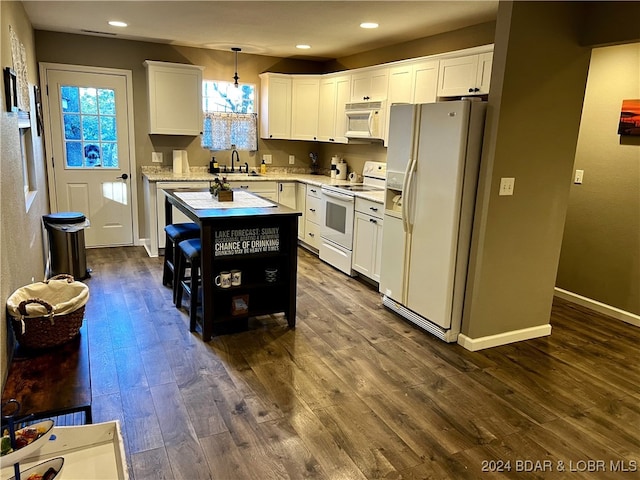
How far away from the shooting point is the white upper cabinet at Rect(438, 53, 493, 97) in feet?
12.4

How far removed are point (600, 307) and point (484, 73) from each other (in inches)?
91.6

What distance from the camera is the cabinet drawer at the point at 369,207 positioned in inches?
170

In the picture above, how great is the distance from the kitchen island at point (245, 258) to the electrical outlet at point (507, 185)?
146 cm

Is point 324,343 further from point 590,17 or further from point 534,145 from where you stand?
point 590,17

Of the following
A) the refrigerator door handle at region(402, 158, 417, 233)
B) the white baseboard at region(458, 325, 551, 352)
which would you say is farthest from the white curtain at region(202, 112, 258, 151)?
the white baseboard at region(458, 325, 551, 352)

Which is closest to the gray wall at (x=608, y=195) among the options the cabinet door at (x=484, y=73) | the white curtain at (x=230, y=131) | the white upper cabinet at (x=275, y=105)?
the cabinet door at (x=484, y=73)

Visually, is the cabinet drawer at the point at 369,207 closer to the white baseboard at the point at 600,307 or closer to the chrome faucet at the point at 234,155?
the white baseboard at the point at 600,307

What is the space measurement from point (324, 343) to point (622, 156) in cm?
298

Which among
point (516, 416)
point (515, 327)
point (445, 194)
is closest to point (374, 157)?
point (445, 194)

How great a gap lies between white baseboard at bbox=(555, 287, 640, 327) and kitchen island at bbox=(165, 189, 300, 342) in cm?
271

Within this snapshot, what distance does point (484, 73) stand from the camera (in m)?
3.77

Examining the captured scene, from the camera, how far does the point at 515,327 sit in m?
3.52

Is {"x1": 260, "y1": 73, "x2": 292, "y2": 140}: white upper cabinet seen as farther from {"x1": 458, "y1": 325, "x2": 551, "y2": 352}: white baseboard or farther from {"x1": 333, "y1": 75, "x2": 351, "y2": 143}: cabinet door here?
{"x1": 458, "y1": 325, "x2": 551, "y2": 352}: white baseboard

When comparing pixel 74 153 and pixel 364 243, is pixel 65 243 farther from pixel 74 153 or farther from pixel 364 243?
pixel 364 243
